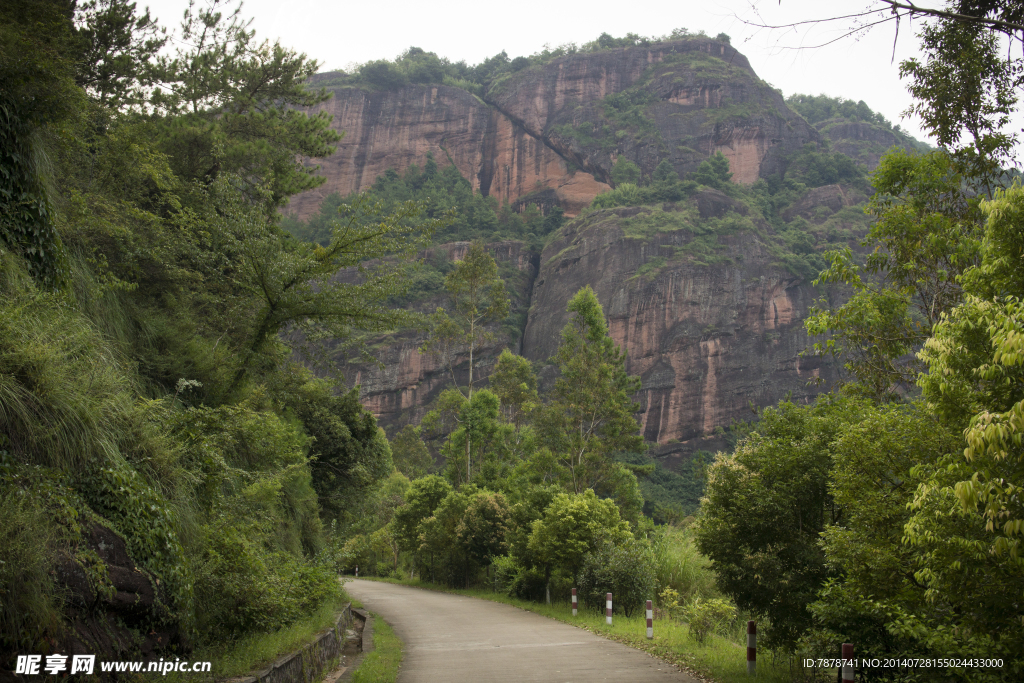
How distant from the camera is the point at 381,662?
891 centimetres

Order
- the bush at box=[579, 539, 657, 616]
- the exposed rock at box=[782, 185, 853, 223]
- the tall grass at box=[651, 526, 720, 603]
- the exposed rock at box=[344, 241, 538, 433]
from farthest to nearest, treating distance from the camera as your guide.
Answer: the exposed rock at box=[782, 185, 853, 223] → the exposed rock at box=[344, 241, 538, 433] → the tall grass at box=[651, 526, 720, 603] → the bush at box=[579, 539, 657, 616]

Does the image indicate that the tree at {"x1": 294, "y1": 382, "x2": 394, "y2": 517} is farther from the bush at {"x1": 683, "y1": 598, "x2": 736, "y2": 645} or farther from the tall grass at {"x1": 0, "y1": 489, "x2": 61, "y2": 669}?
the tall grass at {"x1": 0, "y1": 489, "x2": 61, "y2": 669}

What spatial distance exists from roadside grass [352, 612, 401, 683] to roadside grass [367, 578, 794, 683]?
3.84 meters

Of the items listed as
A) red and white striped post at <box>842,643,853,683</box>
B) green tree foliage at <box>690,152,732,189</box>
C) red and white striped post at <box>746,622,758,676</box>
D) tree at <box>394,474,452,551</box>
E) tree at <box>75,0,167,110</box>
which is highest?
green tree foliage at <box>690,152,732,189</box>

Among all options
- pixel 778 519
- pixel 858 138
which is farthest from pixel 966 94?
pixel 858 138

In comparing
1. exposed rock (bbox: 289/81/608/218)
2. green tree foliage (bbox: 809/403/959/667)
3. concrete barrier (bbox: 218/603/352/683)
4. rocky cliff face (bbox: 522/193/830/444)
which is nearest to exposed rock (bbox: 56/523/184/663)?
concrete barrier (bbox: 218/603/352/683)

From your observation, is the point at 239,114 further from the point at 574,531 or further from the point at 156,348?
the point at 574,531

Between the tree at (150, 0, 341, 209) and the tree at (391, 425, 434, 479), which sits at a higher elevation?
the tree at (150, 0, 341, 209)

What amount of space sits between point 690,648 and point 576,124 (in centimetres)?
9641

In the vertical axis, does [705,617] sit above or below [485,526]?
above

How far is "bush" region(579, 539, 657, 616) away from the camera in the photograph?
1508 centimetres

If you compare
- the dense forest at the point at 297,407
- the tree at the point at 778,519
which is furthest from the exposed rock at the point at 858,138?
the tree at the point at 778,519

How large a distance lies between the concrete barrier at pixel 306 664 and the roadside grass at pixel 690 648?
4.77 meters

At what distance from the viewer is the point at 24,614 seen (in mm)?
4133
